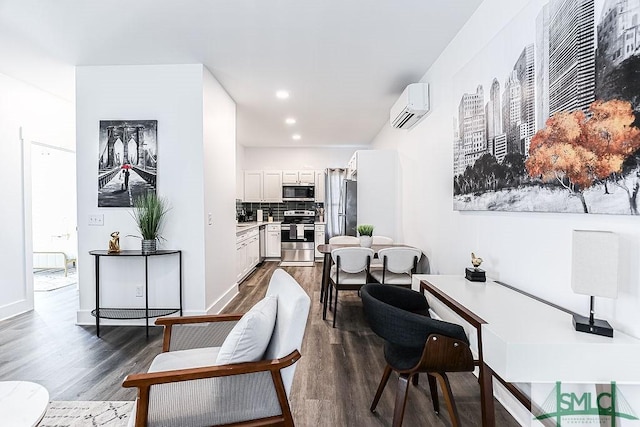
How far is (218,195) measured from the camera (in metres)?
3.86

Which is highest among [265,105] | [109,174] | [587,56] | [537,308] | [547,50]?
[265,105]

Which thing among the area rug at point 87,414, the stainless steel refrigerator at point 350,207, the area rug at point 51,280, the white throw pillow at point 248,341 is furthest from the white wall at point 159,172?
the stainless steel refrigerator at point 350,207

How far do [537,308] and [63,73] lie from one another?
4.79m

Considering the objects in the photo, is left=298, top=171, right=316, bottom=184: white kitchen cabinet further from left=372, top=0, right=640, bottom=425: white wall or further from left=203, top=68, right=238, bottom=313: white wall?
left=372, top=0, right=640, bottom=425: white wall

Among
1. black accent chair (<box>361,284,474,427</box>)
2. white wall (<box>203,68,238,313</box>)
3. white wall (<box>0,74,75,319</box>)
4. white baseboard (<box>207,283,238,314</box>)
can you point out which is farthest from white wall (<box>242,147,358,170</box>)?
black accent chair (<box>361,284,474,427</box>)

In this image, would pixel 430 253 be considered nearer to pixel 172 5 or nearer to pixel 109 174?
pixel 172 5

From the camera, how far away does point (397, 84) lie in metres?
3.86

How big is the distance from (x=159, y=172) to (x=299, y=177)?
4.35 metres

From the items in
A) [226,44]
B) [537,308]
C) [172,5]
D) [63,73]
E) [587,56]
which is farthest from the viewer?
[63,73]

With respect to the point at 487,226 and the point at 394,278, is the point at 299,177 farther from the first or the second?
the point at 487,226

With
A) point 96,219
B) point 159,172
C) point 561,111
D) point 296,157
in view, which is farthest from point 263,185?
point 561,111

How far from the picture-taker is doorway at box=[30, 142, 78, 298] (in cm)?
618

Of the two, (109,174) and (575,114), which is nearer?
(575,114)

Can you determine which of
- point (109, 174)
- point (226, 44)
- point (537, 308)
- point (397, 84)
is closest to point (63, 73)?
point (109, 174)
